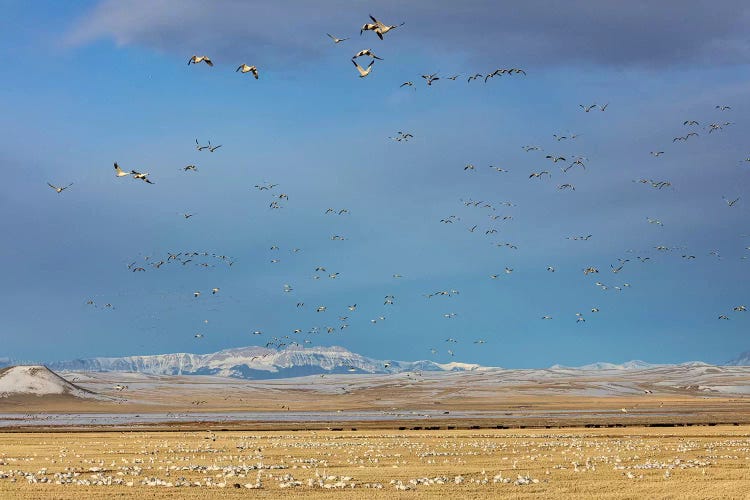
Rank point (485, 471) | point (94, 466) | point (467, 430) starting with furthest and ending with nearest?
1. point (467, 430)
2. point (94, 466)
3. point (485, 471)

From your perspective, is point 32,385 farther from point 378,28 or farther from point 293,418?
point 378,28

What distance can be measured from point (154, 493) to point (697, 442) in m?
40.2

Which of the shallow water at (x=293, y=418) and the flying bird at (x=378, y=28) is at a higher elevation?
the flying bird at (x=378, y=28)

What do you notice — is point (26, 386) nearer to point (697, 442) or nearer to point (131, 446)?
point (131, 446)

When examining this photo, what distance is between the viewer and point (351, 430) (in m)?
84.6

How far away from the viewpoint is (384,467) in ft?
142

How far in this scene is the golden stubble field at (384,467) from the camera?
33938 millimetres

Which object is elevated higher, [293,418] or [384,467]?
[293,418]

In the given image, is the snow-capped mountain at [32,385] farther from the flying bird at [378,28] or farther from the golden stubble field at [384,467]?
the flying bird at [378,28]

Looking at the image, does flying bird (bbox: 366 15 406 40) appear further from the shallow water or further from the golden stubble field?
the shallow water

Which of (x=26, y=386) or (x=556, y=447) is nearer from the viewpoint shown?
(x=556, y=447)

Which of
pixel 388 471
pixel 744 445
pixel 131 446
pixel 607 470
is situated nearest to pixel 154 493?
pixel 388 471

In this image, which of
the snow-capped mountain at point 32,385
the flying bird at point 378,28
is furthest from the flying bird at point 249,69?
the snow-capped mountain at point 32,385

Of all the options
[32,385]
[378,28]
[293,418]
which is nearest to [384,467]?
[378,28]
